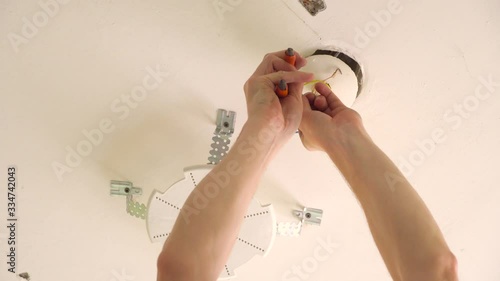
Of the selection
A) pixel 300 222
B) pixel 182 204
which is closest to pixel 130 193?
pixel 182 204

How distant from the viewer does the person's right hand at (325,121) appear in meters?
1.07

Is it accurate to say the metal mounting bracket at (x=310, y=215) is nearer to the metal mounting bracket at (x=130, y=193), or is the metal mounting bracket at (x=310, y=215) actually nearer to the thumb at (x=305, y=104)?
the thumb at (x=305, y=104)

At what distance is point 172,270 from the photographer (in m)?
0.81

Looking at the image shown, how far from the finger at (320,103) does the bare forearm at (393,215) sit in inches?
5.2

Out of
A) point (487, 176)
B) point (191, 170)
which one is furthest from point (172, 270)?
point (487, 176)

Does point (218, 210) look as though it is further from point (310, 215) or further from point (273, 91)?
point (310, 215)

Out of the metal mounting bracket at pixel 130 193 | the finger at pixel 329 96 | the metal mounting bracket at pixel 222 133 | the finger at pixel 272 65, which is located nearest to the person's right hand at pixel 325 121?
the finger at pixel 329 96

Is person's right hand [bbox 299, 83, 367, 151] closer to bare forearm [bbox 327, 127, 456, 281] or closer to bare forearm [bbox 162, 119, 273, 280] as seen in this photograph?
bare forearm [bbox 327, 127, 456, 281]

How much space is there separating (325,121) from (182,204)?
476 millimetres

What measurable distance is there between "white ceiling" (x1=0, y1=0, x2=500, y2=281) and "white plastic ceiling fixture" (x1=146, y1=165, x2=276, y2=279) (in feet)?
0.42

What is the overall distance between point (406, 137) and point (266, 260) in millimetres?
626

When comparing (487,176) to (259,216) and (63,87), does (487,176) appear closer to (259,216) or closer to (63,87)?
(259,216)

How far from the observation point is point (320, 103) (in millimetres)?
1137

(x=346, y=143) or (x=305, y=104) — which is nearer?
(x=346, y=143)
